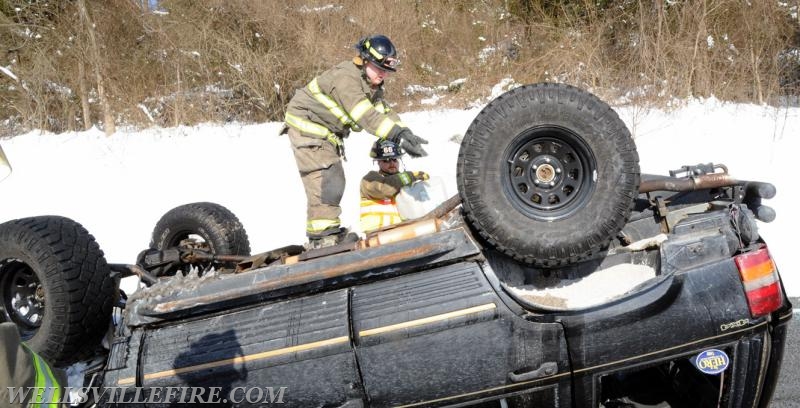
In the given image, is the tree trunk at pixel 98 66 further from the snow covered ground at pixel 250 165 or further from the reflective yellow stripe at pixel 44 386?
the reflective yellow stripe at pixel 44 386

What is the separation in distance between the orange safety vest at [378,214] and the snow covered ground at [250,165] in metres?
3.39

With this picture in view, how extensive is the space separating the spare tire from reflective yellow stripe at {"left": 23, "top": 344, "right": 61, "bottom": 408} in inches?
73.1

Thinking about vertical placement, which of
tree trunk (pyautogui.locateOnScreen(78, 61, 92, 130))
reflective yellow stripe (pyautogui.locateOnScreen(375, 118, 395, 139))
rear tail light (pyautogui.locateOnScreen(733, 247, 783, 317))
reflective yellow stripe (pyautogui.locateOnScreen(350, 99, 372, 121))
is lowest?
rear tail light (pyautogui.locateOnScreen(733, 247, 783, 317))

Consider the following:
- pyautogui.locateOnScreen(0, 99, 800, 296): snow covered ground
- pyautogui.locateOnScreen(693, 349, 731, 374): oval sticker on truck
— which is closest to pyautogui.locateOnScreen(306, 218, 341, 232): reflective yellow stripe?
pyautogui.locateOnScreen(693, 349, 731, 374): oval sticker on truck

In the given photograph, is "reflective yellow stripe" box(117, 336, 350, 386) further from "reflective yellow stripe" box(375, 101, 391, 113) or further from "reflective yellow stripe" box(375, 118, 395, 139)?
"reflective yellow stripe" box(375, 101, 391, 113)

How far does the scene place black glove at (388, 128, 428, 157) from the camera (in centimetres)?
367

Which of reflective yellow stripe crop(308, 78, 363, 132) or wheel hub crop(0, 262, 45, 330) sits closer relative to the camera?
wheel hub crop(0, 262, 45, 330)

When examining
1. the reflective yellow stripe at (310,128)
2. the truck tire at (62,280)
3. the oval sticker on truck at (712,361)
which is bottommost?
the oval sticker on truck at (712,361)

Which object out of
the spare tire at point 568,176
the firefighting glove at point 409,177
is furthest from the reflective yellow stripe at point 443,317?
the firefighting glove at point 409,177

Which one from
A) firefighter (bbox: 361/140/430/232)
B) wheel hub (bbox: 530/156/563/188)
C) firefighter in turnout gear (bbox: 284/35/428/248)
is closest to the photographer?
wheel hub (bbox: 530/156/563/188)

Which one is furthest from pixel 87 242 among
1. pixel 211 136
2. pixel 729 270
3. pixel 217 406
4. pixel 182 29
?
pixel 182 29

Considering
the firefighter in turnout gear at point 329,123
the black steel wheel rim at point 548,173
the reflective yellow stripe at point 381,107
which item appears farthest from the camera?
the reflective yellow stripe at point 381,107

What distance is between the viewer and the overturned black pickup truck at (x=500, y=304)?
256 centimetres

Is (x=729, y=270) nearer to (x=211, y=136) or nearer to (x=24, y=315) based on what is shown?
(x=24, y=315)
